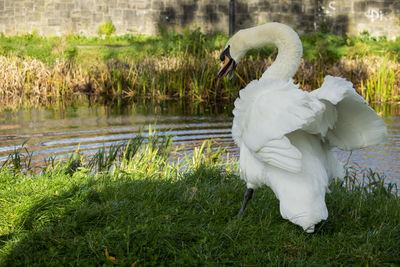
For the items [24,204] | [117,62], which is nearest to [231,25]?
[117,62]

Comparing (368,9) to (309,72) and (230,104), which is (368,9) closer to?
(309,72)

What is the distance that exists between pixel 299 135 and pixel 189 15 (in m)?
22.5

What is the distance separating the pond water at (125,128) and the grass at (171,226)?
8.05 ft

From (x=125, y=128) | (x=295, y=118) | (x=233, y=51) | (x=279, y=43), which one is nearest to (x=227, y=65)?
(x=233, y=51)

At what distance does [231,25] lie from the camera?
2583 cm

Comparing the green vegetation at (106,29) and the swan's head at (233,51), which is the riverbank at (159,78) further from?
the swan's head at (233,51)

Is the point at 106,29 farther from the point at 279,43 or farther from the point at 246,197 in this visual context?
the point at 246,197

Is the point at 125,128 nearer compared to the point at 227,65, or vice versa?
the point at 227,65

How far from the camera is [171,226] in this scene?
4.05 m

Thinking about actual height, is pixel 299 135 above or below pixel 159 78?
above

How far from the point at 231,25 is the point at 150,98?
12109mm

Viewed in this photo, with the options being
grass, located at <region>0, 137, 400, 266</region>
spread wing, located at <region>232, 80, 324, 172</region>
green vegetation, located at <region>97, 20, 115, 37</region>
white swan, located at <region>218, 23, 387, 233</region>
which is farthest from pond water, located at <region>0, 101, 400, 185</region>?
green vegetation, located at <region>97, 20, 115, 37</region>

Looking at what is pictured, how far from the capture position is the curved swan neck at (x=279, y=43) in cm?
454

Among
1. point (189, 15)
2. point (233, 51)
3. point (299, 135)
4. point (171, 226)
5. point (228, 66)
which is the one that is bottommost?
point (171, 226)
